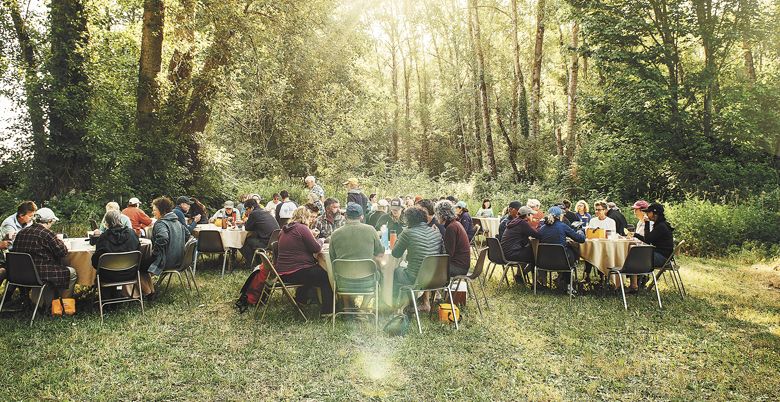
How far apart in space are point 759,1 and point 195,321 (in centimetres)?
1736

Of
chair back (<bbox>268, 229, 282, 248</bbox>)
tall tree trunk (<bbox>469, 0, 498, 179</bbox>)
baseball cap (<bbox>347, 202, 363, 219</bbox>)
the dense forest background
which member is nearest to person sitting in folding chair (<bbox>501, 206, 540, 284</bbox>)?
baseball cap (<bbox>347, 202, 363, 219</bbox>)

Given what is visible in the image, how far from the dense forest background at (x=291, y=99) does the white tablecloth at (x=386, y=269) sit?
8.48 meters

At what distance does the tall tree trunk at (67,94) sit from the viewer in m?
11.6

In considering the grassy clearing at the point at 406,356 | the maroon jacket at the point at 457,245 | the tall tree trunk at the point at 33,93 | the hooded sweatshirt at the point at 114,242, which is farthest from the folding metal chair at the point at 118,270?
the tall tree trunk at the point at 33,93

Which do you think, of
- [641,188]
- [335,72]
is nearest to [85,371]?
[641,188]

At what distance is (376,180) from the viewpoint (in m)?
24.4

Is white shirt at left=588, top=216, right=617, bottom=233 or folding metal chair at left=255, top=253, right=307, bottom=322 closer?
folding metal chair at left=255, top=253, right=307, bottom=322

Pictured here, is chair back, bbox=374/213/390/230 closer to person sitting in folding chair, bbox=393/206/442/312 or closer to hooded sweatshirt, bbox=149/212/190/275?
person sitting in folding chair, bbox=393/206/442/312

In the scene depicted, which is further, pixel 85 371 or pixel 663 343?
pixel 663 343

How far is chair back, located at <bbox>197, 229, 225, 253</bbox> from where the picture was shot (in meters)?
8.84

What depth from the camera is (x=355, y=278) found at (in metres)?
5.77

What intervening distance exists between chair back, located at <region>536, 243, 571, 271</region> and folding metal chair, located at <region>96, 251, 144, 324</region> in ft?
18.8

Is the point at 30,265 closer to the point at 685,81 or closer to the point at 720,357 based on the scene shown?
the point at 720,357

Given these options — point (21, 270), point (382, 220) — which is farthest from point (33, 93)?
point (382, 220)
